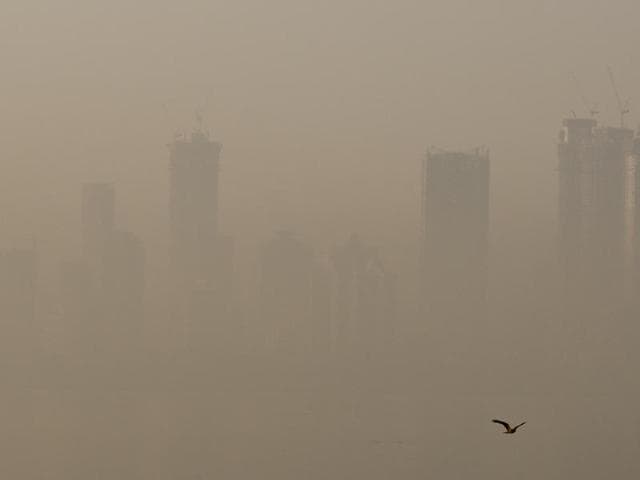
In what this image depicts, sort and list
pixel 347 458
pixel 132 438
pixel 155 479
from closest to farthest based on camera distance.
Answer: pixel 155 479 → pixel 347 458 → pixel 132 438

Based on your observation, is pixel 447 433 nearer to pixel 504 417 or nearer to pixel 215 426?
pixel 504 417

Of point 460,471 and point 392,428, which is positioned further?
point 392,428

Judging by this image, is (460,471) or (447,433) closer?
(460,471)

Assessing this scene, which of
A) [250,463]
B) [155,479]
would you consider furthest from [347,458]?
[155,479]

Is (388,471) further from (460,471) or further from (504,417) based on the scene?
(504,417)

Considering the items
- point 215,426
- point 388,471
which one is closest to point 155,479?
point 388,471

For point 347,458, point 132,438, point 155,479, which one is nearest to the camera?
point 155,479

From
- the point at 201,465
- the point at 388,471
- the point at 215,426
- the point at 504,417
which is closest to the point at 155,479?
the point at 201,465
